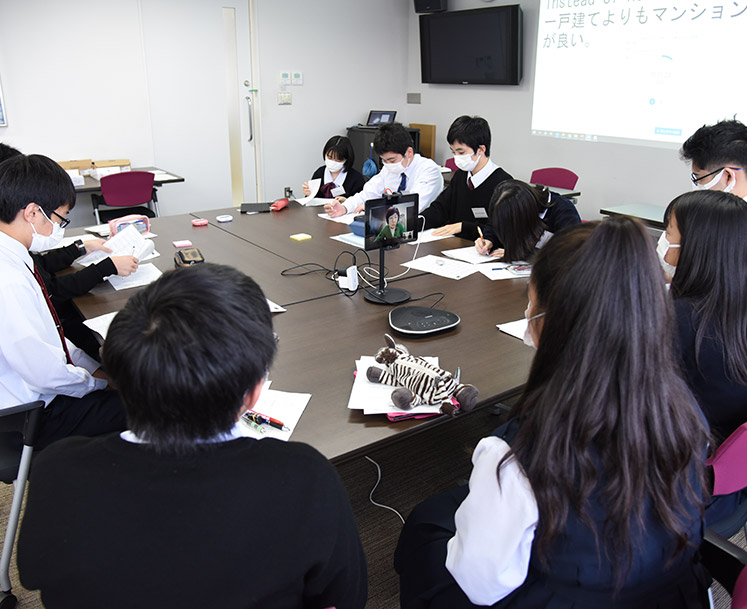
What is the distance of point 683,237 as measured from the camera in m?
1.52

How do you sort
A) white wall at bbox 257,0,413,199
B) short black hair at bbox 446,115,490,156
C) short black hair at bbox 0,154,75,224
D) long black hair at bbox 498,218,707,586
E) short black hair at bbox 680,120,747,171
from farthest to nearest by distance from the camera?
white wall at bbox 257,0,413,199, short black hair at bbox 446,115,490,156, short black hair at bbox 680,120,747,171, short black hair at bbox 0,154,75,224, long black hair at bbox 498,218,707,586

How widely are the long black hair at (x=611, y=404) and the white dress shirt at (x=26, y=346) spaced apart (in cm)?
132

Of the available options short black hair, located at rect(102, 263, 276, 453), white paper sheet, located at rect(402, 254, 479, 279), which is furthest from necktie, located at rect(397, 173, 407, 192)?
short black hair, located at rect(102, 263, 276, 453)

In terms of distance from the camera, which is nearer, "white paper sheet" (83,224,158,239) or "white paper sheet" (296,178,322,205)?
"white paper sheet" (83,224,158,239)

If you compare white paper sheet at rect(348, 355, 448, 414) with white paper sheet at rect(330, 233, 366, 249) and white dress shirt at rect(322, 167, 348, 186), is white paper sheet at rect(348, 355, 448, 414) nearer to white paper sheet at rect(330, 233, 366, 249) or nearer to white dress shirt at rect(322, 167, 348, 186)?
white paper sheet at rect(330, 233, 366, 249)

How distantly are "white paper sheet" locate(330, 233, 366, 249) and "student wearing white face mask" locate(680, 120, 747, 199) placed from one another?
5.16 ft

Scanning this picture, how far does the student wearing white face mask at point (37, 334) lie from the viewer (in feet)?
5.00

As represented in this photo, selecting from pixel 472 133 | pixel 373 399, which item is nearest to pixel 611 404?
pixel 373 399

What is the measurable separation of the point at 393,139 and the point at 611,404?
2856mm

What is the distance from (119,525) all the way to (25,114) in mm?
4963

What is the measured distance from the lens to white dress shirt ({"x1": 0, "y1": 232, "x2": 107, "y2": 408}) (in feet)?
4.97

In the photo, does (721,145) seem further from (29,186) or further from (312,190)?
(29,186)

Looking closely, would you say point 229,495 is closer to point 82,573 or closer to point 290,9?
point 82,573

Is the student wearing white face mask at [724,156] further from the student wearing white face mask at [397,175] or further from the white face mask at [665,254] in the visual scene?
the student wearing white face mask at [397,175]
